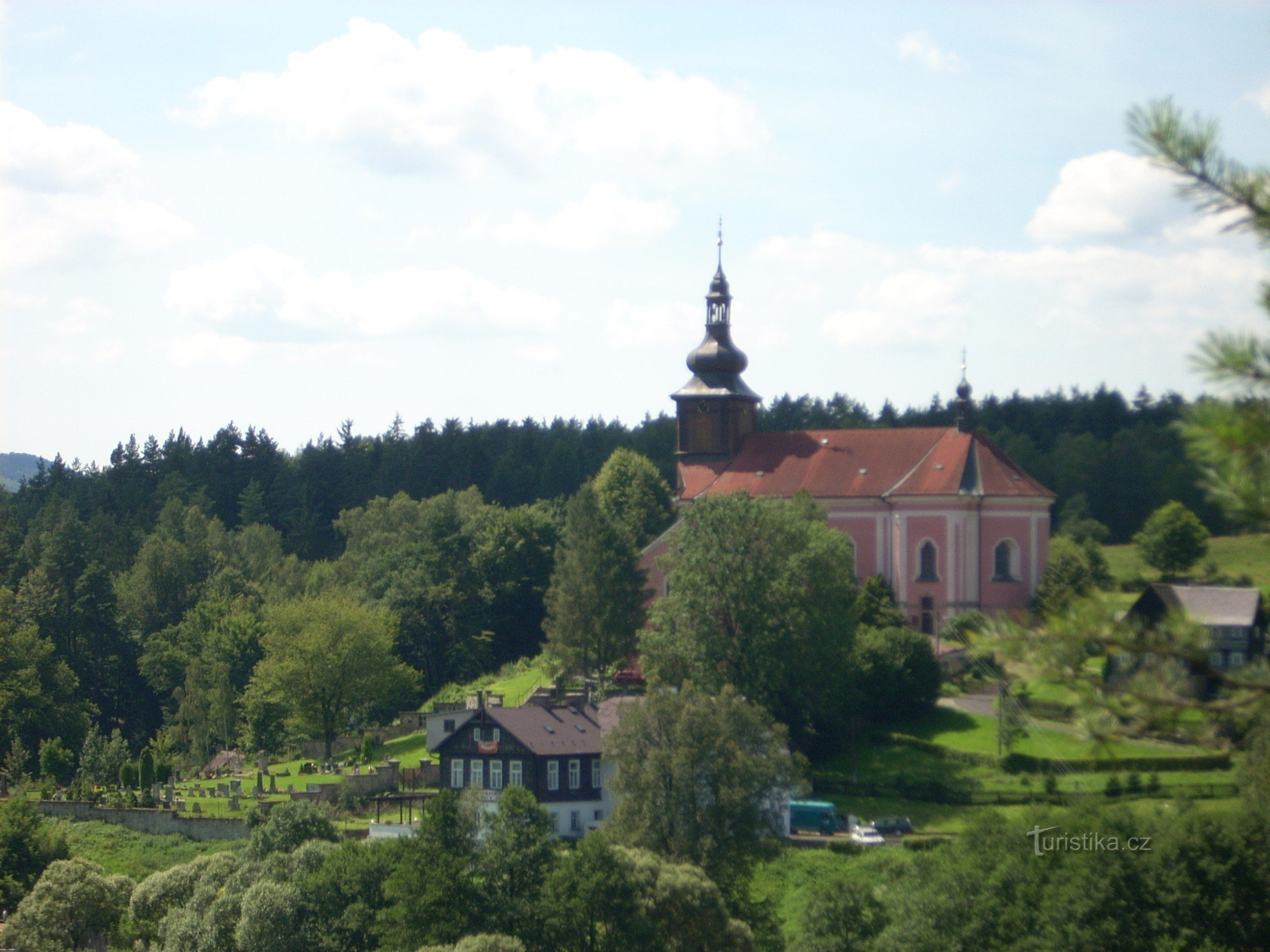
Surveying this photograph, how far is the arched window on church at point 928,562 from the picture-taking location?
59594mm

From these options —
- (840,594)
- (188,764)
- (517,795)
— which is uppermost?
(840,594)

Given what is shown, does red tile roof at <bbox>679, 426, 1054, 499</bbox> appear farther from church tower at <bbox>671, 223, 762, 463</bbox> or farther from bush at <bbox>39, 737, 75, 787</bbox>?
bush at <bbox>39, 737, 75, 787</bbox>

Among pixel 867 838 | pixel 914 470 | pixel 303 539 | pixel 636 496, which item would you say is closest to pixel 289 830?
pixel 867 838

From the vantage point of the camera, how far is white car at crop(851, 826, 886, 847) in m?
37.9

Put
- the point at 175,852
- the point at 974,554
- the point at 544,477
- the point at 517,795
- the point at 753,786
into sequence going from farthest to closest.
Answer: the point at 544,477 < the point at 974,554 < the point at 175,852 < the point at 753,786 < the point at 517,795

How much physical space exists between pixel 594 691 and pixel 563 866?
80.6 ft

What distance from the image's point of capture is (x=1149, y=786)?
124 ft

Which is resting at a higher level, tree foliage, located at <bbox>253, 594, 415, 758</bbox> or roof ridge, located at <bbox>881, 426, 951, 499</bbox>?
roof ridge, located at <bbox>881, 426, 951, 499</bbox>

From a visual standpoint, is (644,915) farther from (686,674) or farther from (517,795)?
(686,674)

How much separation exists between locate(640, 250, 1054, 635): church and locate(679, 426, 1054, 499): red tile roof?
0.18 feet

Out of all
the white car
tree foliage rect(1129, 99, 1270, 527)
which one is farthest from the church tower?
tree foliage rect(1129, 99, 1270, 527)

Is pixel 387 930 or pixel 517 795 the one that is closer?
pixel 387 930

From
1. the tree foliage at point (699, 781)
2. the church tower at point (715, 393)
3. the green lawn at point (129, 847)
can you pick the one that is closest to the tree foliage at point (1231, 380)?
the tree foliage at point (699, 781)

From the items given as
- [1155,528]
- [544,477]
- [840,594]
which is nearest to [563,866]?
[840,594]
